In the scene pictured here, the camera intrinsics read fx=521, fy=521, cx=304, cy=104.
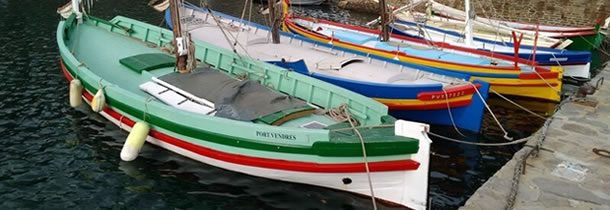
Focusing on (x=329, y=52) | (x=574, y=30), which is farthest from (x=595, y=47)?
(x=329, y=52)

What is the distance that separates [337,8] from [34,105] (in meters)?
34.5

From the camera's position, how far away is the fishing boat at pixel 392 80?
15102 millimetres

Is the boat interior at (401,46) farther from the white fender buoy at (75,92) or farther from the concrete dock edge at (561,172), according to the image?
the white fender buoy at (75,92)

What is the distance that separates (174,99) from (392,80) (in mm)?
6871

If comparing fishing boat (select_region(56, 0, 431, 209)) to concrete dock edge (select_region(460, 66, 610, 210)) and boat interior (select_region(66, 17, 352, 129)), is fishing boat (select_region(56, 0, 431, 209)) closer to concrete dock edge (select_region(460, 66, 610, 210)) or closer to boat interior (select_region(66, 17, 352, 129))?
boat interior (select_region(66, 17, 352, 129))

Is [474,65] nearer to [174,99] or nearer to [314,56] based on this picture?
[314,56]

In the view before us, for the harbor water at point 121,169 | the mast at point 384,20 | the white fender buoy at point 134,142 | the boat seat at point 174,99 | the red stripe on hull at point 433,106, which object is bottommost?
the harbor water at point 121,169

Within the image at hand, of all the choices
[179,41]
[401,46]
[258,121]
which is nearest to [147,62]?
[179,41]

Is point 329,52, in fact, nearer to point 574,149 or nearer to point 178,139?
point 178,139

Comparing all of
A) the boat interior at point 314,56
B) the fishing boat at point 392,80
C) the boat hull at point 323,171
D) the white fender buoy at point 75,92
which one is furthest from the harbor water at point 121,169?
the boat interior at point 314,56

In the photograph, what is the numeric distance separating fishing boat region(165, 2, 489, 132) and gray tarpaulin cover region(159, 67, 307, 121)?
3069 millimetres

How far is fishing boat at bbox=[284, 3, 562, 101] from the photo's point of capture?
1855cm

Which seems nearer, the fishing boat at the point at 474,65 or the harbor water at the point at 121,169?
the harbor water at the point at 121,169

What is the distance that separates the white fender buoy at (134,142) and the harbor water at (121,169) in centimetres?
48
